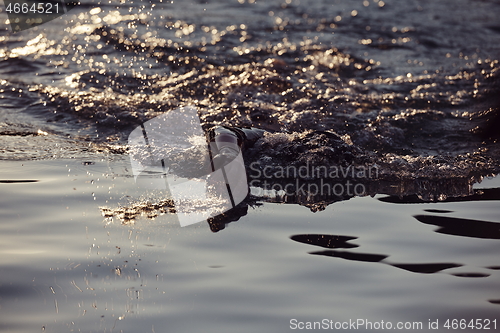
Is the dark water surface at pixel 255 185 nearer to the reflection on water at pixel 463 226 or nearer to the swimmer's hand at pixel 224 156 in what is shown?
the reflection on water at pixel 463 226

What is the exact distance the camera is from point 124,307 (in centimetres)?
200

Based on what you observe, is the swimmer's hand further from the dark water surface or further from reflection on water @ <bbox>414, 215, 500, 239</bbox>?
reflection on water @ <bbox>414, 215, 500, 239</bbox>

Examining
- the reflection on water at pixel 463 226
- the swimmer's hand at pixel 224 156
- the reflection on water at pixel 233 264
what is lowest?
the reflection on water at pixel 233 264

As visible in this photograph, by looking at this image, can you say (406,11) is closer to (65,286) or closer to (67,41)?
(67,41)

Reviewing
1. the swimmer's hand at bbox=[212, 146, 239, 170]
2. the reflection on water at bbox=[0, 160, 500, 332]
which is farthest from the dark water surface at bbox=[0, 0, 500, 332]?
the swimmer's hand at bbox=[212, 146, 239, 170]

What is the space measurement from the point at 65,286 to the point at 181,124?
250 cm

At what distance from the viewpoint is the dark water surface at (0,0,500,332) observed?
2.06 m

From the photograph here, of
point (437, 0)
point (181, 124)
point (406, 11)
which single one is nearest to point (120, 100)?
point (181, 124)

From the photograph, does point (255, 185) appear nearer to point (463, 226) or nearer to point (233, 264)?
point (233, 264)

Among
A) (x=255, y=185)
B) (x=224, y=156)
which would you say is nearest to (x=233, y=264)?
(x=255, y=185)

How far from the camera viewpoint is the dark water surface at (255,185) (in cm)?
206

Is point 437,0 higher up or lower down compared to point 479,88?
higher up

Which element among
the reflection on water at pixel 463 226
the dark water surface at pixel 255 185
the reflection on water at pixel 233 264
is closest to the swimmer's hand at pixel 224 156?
the dark water surface at pixel 255 185

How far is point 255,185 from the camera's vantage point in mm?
3172
